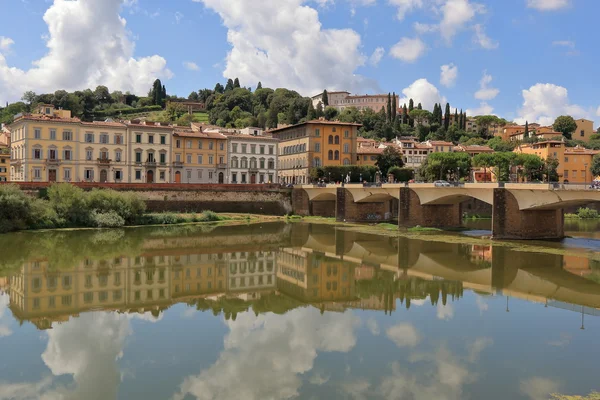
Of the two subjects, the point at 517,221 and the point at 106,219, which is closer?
the point at 517,221

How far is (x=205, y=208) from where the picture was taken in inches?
2354

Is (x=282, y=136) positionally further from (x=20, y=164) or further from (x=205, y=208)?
(x=20, y=164)

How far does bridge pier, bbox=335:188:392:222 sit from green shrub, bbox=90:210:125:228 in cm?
2469

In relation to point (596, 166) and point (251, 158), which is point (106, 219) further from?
point (596, 166)

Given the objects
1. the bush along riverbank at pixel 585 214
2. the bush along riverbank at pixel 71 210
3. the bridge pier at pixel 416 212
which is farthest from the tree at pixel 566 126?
the bush along riverbank at pixel 71 210

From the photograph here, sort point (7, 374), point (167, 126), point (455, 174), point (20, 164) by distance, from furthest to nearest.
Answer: point (455, 174), point (167, 126), point (20, 164), point (7, 374)

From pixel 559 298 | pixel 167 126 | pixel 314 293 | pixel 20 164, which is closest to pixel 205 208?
pixel 167 126

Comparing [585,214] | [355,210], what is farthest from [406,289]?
[585,214]

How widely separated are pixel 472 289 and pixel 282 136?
62.1 meters

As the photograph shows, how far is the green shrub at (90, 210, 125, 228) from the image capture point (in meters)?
45.9

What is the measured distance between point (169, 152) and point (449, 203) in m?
35.0

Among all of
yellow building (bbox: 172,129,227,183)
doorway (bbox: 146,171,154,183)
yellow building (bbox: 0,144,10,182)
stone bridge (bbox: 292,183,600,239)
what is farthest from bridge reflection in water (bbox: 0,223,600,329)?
yellow building (bbox: 0,144,10,182)

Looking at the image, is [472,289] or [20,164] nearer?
[472,289]

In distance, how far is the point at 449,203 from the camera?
5022cm
